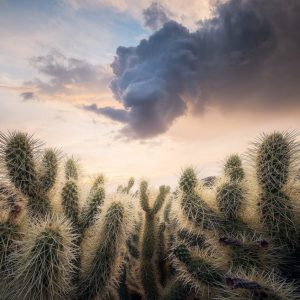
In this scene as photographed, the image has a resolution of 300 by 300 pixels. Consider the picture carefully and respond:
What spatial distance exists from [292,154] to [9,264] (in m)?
2.90

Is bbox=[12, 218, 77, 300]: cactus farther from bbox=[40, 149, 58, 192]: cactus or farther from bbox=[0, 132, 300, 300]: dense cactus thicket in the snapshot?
bbox=[40, 149, 58, 192]: cactus

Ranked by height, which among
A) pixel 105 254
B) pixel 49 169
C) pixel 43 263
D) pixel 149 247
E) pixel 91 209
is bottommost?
pixel 43 263

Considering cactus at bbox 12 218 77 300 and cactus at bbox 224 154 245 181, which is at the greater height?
cactus at bbox 224 154 245 181

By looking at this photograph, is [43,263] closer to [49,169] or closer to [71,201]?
[71,201]

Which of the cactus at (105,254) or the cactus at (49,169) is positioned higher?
the cactus at (49,169)

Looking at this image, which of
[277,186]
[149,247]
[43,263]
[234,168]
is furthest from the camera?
[149,247]

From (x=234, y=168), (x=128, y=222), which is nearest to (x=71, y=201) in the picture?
(x=128, y=222)

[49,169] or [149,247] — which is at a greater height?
[49,169]

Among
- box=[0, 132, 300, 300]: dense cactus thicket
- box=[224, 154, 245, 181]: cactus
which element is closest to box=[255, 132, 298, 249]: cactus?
box=[0, 132, 300, 300]: dense cactus thicket

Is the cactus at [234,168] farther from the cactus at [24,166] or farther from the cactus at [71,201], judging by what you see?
the cactus at [24,166]

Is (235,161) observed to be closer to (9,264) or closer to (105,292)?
(105,292)

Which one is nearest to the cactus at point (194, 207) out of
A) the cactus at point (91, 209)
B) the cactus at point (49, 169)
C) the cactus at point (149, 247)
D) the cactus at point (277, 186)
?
the cactus at point (277, 186)

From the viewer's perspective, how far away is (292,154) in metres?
3.23

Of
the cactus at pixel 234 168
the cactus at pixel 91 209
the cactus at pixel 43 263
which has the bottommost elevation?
the cactus at pixel 43 263
